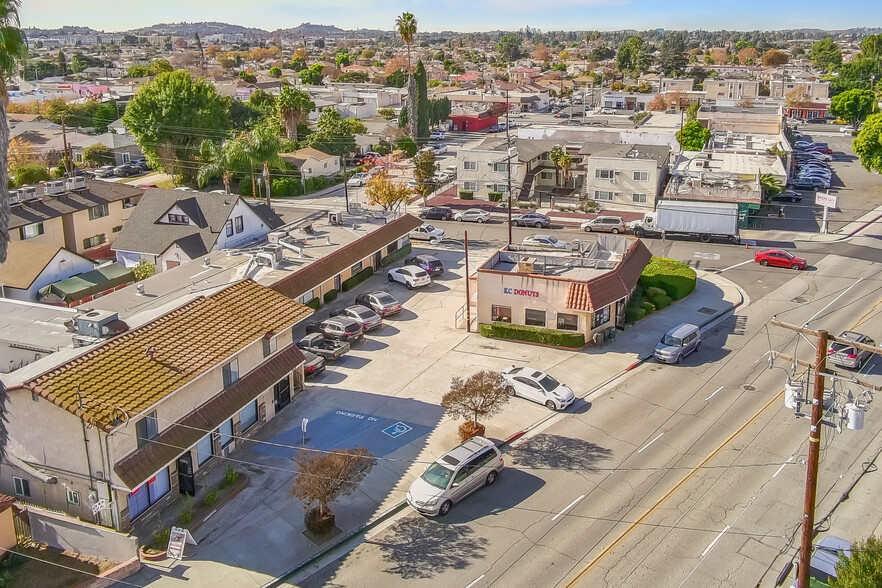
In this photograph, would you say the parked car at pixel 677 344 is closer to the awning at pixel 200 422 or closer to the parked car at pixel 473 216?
the awning at pixel 200 422

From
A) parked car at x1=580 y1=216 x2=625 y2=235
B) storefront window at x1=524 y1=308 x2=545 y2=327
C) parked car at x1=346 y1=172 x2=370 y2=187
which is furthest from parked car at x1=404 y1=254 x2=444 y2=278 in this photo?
parked car at x1=346 y1=172 x2=370 y2=187

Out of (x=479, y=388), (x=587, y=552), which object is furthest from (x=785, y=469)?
(x=479, y=388)

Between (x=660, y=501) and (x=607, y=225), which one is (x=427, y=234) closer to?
(x=607, y=225)

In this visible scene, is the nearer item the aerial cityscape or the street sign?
the aerial cityscape

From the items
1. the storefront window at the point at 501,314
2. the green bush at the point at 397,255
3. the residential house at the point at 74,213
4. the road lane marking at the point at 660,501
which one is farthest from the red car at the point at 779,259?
the residential house at the point at 74,213

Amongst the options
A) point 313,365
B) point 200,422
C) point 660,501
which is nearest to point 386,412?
point 313,365

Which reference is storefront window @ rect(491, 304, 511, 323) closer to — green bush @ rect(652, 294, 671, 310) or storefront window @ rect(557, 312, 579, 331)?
storefront window @ rect(557, 312, 579, 331)
